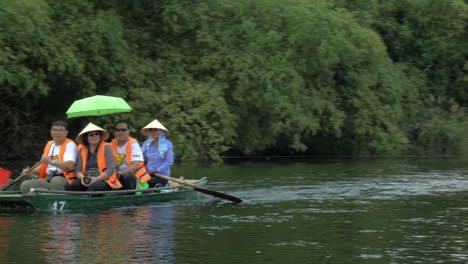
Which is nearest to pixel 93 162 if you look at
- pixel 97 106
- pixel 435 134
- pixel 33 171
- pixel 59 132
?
pixel 59 132

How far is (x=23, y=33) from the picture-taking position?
2200 centimetres

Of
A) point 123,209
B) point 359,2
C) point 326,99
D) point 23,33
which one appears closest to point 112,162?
point 123,209

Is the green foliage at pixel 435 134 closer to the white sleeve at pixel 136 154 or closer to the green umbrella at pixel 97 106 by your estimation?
the green umbrella at pixel 97 106

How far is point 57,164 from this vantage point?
14656 millimetres

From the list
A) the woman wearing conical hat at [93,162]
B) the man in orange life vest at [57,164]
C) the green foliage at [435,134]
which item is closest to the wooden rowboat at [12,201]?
the man in orange life vest at [57,164]

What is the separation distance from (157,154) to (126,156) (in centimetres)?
98

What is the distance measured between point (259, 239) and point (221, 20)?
16.4 meters

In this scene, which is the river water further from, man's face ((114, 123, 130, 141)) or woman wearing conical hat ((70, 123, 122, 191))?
man's face ((114, 123, 130, 141))

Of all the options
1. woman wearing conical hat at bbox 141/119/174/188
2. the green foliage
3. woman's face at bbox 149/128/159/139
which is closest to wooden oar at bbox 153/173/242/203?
woman wearing conical hat at bbox 141/119/174/188

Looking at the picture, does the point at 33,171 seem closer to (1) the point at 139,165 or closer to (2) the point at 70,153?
(2) the point at 70,153

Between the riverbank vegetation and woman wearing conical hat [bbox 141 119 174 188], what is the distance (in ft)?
20.9

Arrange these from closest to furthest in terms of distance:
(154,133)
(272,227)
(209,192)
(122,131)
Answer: (272,227)
(122,131)
(209,192)
(154,133)

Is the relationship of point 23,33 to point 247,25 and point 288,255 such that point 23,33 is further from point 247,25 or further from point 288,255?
point 288,255

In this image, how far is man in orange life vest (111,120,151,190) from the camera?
1559 cm
